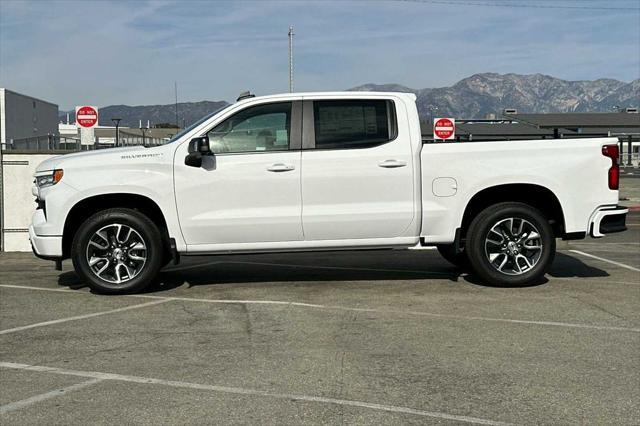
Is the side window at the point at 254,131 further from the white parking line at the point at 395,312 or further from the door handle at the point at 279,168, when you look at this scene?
the white parking line at the point at 395,312

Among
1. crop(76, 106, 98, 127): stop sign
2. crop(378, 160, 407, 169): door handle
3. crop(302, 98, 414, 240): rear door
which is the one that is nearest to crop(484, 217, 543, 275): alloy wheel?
crop(302, 98, 414, 240): rear door

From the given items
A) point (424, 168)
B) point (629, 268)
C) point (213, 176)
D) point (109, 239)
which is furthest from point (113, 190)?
point (629, 268)

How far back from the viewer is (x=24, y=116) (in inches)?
2162

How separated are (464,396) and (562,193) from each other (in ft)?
12.8

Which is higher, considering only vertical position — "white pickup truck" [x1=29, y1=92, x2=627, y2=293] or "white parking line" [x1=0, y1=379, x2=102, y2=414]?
"white pickup truck" [x1=29, y1=92, x2=627, y2=293]

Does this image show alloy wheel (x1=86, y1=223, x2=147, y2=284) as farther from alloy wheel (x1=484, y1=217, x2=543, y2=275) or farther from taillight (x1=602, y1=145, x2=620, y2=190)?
taillight (x1=602, y1=145, x2=620, y2=190)

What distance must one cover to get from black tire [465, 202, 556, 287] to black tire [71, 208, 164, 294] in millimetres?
3280

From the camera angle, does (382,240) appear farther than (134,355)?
Yes

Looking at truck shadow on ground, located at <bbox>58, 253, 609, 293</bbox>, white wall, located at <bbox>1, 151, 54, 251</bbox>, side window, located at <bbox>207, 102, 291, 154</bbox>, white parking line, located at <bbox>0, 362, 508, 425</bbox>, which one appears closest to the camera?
white parking line, located at <bbox>0, 362, 508, 425</bbox>

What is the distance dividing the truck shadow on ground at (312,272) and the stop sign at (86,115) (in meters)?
10.0

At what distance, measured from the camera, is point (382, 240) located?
7.70m

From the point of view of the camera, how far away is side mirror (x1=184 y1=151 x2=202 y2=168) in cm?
740

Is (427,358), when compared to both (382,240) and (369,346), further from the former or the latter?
(382,240)

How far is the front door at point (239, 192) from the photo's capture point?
750cm
